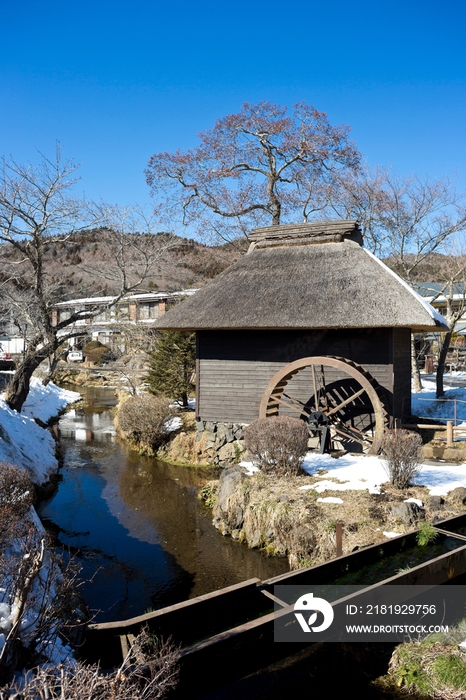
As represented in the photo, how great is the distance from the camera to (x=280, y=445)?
30.7 feet

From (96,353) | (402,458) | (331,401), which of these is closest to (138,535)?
(402,458)

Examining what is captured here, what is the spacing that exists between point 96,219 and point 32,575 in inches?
487

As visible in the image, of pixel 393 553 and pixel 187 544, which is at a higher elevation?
pixel 393 553

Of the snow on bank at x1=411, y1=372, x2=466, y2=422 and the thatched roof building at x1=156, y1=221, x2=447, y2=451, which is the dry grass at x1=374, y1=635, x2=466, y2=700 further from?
the snow on bank at x1=411, y1=372, x2=466, y2=422

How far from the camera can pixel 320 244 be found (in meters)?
13.8

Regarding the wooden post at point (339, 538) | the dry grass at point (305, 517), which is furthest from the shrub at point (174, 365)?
the wooden post at point (339, 538)

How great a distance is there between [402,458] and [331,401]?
14.4 ft

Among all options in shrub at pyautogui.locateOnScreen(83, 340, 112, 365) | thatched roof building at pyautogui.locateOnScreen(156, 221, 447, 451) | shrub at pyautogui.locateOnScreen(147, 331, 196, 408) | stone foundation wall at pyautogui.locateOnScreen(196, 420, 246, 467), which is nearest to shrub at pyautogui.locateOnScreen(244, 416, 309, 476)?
thatched roof building at pyautogui.locateOnScreen(156, 221, 447, 451)

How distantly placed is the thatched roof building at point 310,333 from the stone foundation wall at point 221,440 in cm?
20

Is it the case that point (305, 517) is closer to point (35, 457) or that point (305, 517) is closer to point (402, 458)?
point (402, 458)

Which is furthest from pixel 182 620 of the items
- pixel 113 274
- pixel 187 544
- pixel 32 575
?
pixel 113 274

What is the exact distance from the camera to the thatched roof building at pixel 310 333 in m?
11.3

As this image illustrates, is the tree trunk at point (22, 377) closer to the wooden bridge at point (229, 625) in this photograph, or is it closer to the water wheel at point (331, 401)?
the water wheel at point (331, 401)

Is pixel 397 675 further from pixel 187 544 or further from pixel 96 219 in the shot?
pixel 96 219
